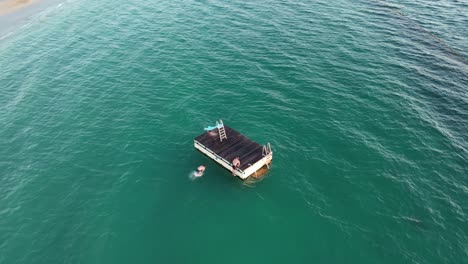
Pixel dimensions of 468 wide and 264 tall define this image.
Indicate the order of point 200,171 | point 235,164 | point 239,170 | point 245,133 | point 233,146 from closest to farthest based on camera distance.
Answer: point 239,170, point 235,164, point 200,171, point 233,146, point 245,133

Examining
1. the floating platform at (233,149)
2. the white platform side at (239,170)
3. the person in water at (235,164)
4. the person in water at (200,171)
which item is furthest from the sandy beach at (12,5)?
the person in water at (235,164)

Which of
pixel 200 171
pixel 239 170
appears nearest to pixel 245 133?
pixel 239 170

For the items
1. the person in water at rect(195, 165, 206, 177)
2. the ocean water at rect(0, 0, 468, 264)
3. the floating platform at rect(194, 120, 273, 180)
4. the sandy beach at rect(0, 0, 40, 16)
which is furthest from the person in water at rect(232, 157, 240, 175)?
the sandy beach at rect(0, 0, 40, 16)

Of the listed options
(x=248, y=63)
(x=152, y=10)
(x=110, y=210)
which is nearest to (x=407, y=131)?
(x=248, y=63)

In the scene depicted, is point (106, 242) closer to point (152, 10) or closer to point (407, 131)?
point (407, 131)

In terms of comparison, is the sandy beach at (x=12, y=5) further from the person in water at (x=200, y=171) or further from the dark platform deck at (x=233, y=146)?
the person in water at (x=200, y=171)

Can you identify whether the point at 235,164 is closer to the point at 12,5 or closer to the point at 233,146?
Answer: the point at 233,146
